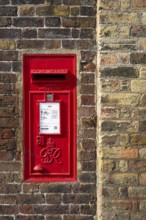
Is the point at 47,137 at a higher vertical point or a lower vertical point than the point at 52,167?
higher

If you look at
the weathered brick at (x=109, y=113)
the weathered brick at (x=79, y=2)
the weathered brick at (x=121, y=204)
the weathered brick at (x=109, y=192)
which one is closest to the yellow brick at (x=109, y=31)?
the weathered brick at (x=79, y=2)

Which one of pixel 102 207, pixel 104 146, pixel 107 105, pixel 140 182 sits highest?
pixel 107 105

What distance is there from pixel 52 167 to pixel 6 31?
136cm

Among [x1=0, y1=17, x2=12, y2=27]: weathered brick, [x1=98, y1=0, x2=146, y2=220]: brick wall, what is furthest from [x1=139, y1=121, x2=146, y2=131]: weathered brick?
[x1=0, y1=17, x2=12, y2=27]: weathered brick

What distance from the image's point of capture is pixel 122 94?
3367mm

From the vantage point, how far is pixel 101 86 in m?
3.36

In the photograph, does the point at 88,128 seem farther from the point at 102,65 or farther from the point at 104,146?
the point at 102,65

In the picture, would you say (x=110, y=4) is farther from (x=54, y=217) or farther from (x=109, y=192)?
(x=54, y=217)

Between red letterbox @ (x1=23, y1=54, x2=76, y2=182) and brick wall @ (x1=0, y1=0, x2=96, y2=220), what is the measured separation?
2.6 inches

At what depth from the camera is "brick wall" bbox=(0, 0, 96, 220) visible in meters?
3.51

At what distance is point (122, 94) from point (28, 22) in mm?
1107

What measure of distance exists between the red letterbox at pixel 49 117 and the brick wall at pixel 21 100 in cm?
7

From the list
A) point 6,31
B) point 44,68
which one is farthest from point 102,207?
point 6,31

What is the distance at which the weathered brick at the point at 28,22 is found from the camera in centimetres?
351
